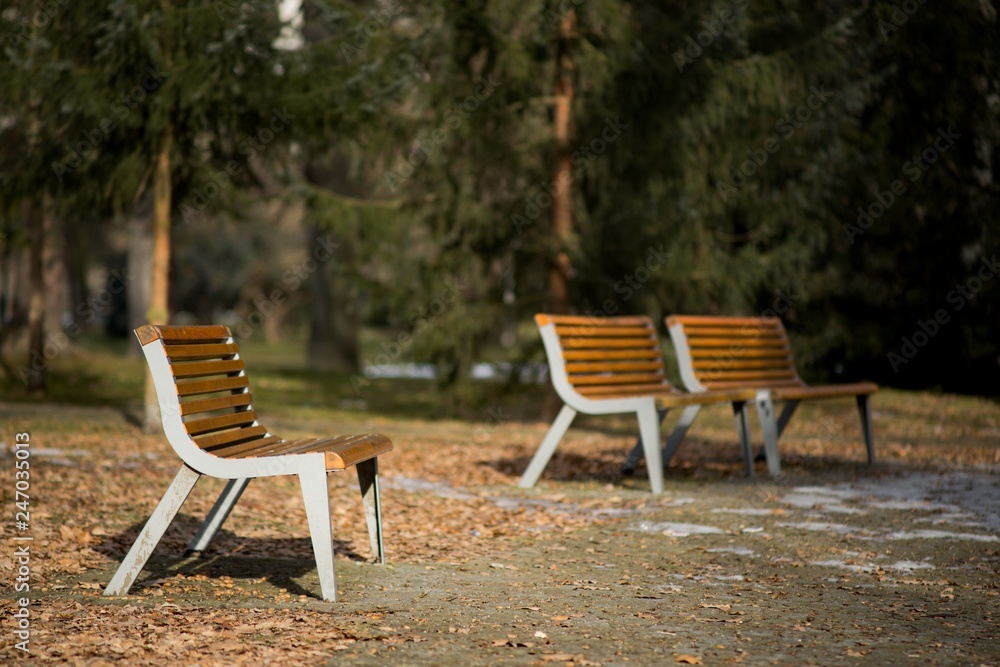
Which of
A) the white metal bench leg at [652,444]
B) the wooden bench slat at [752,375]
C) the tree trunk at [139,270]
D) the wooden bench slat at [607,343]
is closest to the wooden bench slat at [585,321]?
the wooden bench slat at [607,343]

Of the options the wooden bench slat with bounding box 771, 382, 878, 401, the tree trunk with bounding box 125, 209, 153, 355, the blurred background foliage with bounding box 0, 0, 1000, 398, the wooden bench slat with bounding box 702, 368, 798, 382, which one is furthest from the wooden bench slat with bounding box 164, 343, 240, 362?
the tree trunk with bounding box 125, 209, 153, 355

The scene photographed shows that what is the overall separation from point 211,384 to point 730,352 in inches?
196

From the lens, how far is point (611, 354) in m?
8.35

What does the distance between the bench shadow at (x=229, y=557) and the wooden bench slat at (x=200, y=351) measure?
918 mm

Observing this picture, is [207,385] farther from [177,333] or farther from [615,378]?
[615,378]

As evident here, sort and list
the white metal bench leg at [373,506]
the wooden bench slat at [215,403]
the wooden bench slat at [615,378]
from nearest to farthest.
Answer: the wooden bench slat at [215,403] → the white metal bench leg at [373,506] → the wooden bench slat at [615,378]

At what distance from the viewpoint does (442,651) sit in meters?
3.91

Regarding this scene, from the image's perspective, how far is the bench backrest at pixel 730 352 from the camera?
8.65 metres

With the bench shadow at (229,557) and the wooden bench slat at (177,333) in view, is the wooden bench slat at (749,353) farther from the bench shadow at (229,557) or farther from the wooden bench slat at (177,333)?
the wooden bench slat at (177,333)

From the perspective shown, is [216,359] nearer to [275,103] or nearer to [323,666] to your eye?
[323,666]

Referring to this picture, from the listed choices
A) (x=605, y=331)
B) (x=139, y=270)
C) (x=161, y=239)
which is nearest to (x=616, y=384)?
(x=605, y=331)

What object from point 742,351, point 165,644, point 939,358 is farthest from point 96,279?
point 165,644

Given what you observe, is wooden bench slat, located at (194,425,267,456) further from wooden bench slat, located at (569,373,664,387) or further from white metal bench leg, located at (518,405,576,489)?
wooden bench slat, located at (569,373,664,387)

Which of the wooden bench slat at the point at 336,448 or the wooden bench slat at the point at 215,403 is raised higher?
the wooden bench slat at the point at 215,403
